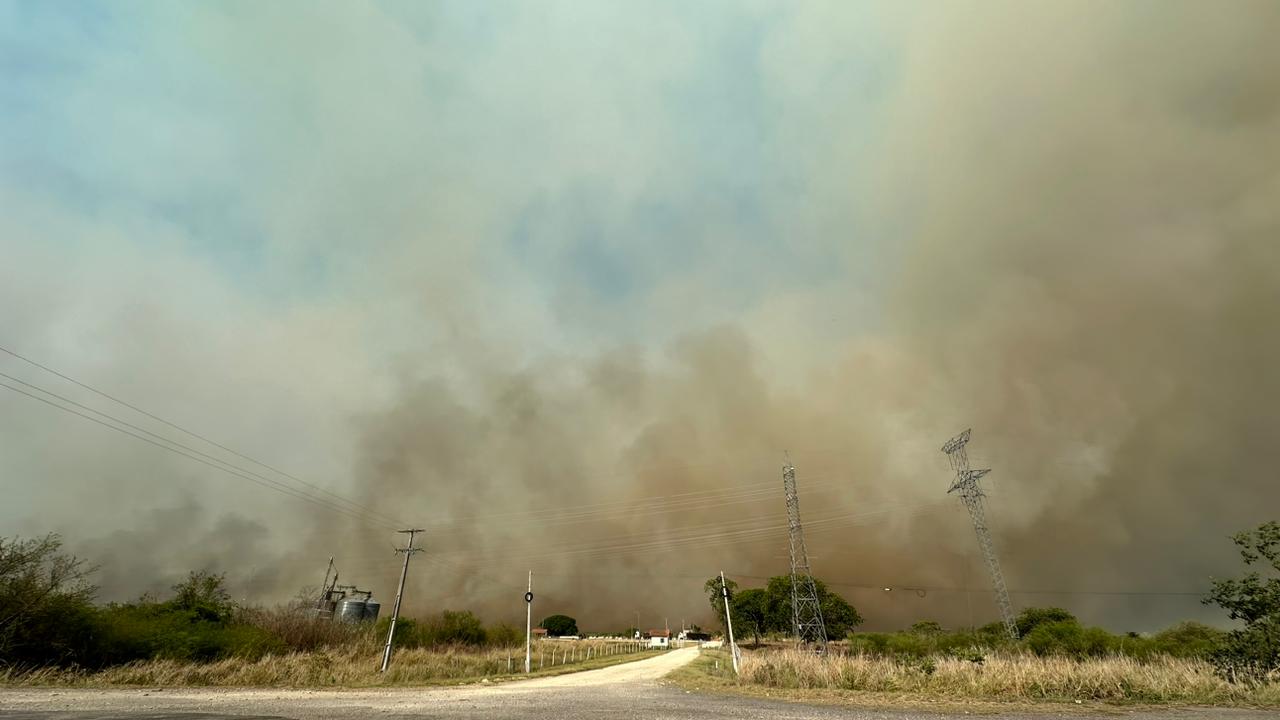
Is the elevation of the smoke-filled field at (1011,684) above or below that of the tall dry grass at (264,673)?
below

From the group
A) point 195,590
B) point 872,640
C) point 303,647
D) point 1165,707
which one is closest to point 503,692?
point 1165,707

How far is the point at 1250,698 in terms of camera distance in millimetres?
17547

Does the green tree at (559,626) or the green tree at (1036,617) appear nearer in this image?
the green tree at (1036,617)

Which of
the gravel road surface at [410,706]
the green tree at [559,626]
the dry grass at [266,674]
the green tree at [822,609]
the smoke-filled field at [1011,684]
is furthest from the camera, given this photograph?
the green tree at [559,626]

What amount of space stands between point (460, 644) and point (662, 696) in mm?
44694

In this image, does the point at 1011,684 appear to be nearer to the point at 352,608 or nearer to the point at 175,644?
the point at 175,644


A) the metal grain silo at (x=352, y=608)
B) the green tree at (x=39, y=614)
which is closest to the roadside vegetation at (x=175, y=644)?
the green tree at (x=39, y=614)

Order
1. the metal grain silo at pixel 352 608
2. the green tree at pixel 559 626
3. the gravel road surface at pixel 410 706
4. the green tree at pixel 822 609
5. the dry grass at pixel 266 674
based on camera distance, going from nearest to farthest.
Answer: the gravel road surface at pixel 410 706, the dry grass at pixel 266 674, the metal grain silo at pixel 352 608, the green tree at pixel 822 609, the green tree at pixel 559 626

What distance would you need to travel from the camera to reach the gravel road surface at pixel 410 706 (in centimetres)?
1449

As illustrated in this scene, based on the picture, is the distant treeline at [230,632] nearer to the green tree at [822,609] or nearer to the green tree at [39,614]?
the green tree at [39,614]

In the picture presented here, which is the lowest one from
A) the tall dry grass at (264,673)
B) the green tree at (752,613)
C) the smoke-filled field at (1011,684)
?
the smoke-filled field at (1011,684)

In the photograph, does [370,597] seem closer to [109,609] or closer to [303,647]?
[303,647]

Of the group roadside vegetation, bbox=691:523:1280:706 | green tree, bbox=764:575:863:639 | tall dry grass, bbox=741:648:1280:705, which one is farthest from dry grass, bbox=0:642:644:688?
green tree, bbox=764:575:863:639

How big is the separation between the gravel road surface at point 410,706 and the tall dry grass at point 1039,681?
3.16m
